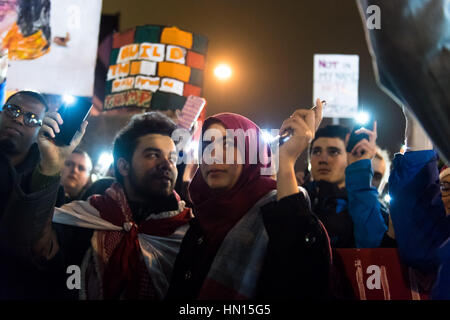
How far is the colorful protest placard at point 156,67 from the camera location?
1231 cm

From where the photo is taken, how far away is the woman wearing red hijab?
1.42m

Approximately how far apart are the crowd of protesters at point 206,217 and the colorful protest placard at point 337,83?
11.0 feet

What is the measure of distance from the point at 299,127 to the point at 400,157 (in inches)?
15.2

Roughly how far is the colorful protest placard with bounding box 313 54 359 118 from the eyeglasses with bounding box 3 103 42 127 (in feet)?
13.5

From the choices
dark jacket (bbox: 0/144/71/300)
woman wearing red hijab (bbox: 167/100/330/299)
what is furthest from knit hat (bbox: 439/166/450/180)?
dark jacket (bbox: 0/144/71/300)

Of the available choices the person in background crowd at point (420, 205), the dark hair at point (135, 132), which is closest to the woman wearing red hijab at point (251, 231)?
the person in background crowd at point (420, 205)

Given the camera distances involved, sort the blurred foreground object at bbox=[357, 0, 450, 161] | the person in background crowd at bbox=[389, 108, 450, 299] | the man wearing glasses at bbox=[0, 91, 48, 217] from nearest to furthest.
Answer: the blurred foreground object at bbox=[357, 0, 450, 161] → the person in background crowd at bbox=[389, 108, 450, 299] → the man wearing glasses at bbox=[0, 91, 48, 217]

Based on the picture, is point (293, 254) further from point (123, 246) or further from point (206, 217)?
point (123, 246)

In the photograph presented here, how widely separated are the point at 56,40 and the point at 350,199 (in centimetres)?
403

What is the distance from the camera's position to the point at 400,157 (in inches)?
61.9

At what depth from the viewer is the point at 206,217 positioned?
5.64 ft

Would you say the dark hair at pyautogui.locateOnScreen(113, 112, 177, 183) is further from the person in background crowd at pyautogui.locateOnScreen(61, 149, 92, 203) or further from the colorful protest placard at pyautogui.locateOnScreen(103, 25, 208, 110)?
the colorful protest placard at pyautogui.locateOnScreen(103, 25, 208, 110)

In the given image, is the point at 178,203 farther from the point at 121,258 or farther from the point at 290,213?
the point at 290,213
